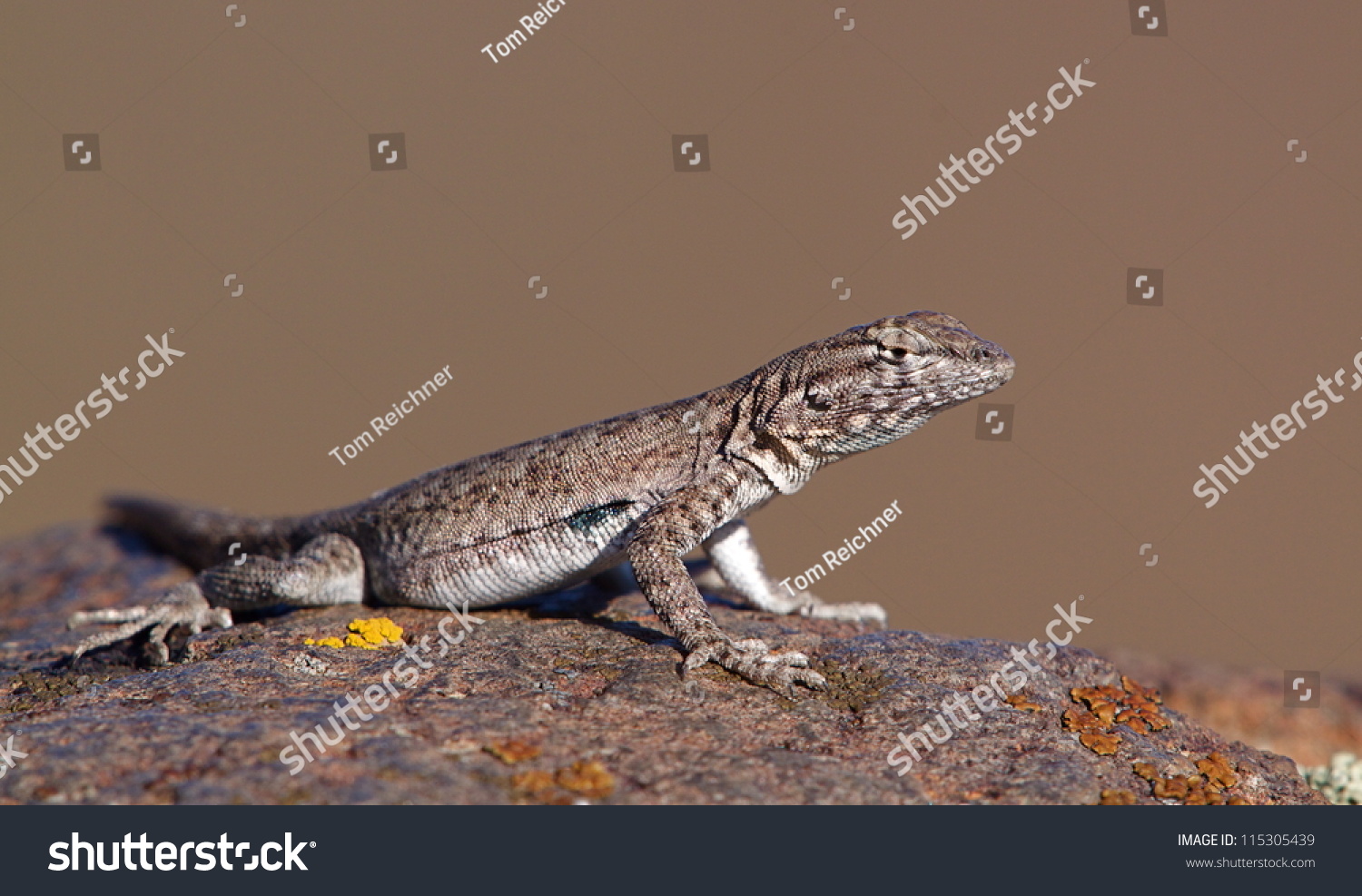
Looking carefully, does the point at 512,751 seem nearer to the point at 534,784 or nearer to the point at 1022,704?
the point at 534,784

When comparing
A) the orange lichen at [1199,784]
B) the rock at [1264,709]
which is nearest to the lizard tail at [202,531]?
the orange lichen at [1199,784]

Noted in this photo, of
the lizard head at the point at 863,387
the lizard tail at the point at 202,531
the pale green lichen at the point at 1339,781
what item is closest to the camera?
the lizard head at the point at 863,387

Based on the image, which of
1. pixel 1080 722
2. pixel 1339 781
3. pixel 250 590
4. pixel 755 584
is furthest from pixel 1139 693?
pixel 250 590

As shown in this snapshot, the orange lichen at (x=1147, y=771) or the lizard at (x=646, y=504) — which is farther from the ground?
the lizard at (x=646, y=504)

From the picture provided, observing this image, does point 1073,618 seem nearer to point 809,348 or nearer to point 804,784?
point 809,348

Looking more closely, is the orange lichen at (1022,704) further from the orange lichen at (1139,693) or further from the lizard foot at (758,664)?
the lizard foot at (758,664)

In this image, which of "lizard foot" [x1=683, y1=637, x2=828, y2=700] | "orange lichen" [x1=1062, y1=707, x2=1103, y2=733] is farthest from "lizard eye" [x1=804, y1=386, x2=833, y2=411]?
"orange lichen" [x1=1062, y1=707, x2=1103, y2=733]

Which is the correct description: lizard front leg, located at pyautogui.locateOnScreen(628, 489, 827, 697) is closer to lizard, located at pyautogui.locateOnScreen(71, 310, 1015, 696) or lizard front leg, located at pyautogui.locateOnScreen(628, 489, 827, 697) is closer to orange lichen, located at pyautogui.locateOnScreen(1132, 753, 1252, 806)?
lizard, located at pyautogui.locateOnScreen(71, 310, 1015, 696)

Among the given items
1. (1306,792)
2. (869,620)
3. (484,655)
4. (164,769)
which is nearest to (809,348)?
(869,620)
